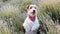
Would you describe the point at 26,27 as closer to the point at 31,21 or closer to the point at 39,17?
the point at 31,21

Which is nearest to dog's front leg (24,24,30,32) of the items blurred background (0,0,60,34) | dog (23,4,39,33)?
dog (23,4,39,33)

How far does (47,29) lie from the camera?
19.7 ft

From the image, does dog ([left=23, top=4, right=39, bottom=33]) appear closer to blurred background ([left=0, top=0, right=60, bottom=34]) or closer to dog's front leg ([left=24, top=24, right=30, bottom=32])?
dog's front leg ([left=24, top=24, right=30, bottom=32])

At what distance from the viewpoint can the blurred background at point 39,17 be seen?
19.0 feet

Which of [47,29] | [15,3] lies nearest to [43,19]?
[47,29]

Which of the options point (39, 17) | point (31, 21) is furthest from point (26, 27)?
point (39, 17)

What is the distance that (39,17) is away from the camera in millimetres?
6410

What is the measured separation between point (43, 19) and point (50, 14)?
1.87ft

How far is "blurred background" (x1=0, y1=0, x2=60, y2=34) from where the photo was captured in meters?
5.79

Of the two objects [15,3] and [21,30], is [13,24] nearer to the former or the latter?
[21,30]

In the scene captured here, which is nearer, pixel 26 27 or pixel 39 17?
pixel 26 27

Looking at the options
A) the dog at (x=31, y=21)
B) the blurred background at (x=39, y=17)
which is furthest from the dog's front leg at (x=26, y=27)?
the blurred background at (x=39, y=17)

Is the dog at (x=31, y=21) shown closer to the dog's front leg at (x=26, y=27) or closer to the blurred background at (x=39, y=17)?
the dog's front leg at (x=26, y=27)

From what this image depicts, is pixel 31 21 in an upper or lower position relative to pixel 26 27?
upper
